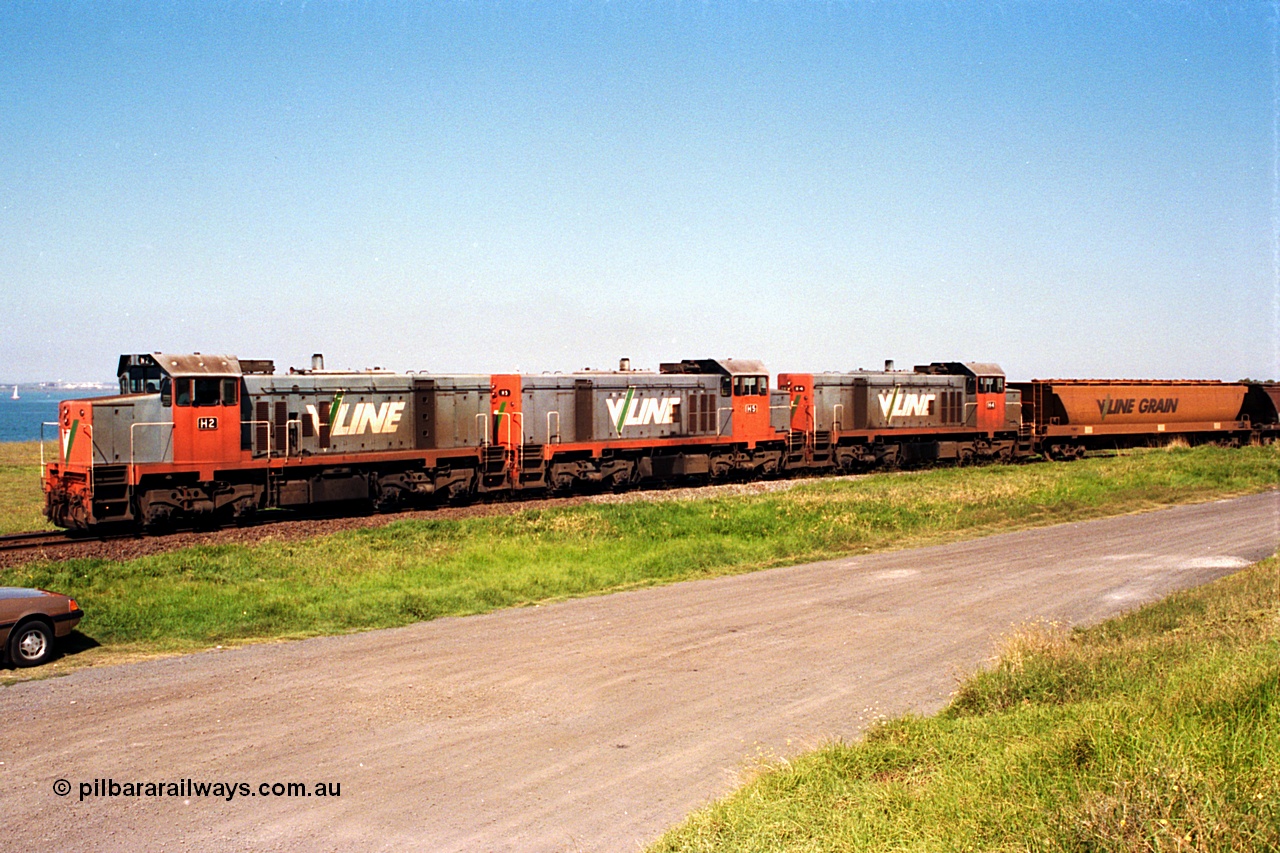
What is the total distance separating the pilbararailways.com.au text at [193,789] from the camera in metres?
8.58

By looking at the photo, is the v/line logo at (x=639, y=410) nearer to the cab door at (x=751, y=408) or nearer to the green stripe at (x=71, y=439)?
the cab door at (x=751, y=408)

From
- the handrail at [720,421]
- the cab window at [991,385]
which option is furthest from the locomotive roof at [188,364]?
the cab window at [991,385]

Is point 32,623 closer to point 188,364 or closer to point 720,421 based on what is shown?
point 188,364

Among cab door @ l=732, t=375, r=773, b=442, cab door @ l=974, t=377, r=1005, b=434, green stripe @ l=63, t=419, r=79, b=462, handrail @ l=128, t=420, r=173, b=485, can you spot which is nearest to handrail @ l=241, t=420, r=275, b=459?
handrail @ l=128, t=420, r=173, b=485

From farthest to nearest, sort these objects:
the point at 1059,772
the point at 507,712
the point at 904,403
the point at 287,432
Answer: the point at 904,403 < the point at 287,432 < the point at 507,712 < the point at 1059,772

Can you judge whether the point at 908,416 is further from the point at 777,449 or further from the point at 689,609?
the point at 689,609

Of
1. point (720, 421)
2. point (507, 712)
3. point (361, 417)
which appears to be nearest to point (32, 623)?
point (507, 712)

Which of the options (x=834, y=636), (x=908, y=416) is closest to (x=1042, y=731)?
(x=834, y=636)

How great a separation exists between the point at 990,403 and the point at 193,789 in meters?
40.9

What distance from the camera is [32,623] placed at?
1282cm

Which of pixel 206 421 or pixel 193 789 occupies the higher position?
pixel 206 421

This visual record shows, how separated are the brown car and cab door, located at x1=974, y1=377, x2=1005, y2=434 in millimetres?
38047

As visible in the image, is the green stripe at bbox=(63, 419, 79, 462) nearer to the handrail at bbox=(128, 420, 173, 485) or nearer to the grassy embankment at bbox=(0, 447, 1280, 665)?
the handrail at bbox=(128, 420, 173, 485)

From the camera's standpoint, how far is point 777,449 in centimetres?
3900
